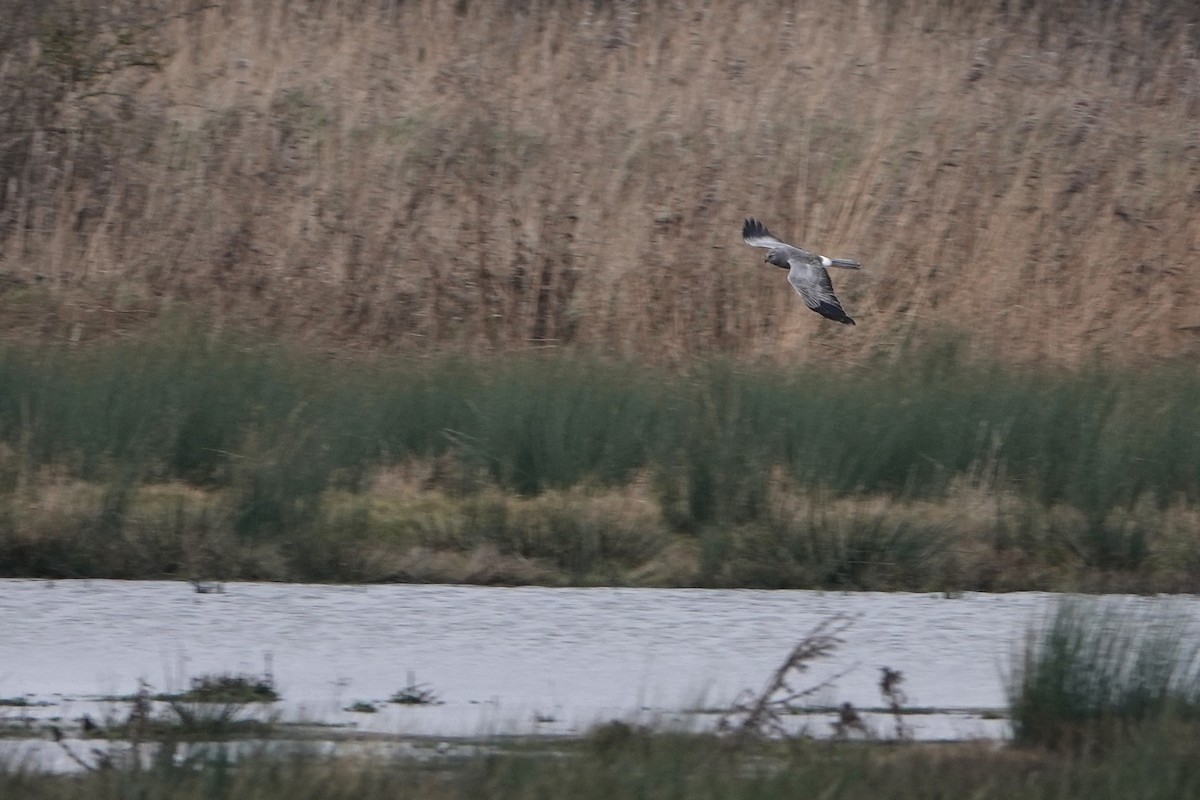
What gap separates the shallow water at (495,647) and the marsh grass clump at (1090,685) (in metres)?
0.35

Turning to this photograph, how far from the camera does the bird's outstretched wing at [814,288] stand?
345 inches

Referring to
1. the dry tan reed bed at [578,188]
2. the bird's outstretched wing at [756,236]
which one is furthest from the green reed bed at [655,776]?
the dry tan reed bed at [578,188]

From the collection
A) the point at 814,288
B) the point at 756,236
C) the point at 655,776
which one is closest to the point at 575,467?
the point at 814,288

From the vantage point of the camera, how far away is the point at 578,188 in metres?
13.2

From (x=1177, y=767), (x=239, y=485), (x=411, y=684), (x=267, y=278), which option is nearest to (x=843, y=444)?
(x=239, y=485)

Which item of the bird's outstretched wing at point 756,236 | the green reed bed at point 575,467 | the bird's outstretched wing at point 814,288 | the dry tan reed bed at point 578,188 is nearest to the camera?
the green reed bed at point 575,467

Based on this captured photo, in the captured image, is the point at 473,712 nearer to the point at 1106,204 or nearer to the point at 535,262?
the point at 535,262

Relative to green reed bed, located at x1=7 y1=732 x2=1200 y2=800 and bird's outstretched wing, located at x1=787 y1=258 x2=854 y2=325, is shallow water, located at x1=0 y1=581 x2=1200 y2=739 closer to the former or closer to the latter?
green reed bed, located at x1=7 y1=732 x2=1200 y2=800

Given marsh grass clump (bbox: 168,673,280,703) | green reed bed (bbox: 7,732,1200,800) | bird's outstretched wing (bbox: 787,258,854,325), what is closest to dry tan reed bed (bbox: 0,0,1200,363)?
bird's outstretched wing (bbox: 787,258,854,325)

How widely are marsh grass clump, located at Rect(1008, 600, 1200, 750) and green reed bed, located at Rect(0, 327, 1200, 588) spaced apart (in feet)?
8.19

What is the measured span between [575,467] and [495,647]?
232 cm

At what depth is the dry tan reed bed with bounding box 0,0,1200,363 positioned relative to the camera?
41.0 ft

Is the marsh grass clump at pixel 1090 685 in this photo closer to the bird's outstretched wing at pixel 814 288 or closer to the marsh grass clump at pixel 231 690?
the marsh grass clump at pixel 231 690

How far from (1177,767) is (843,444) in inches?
166
